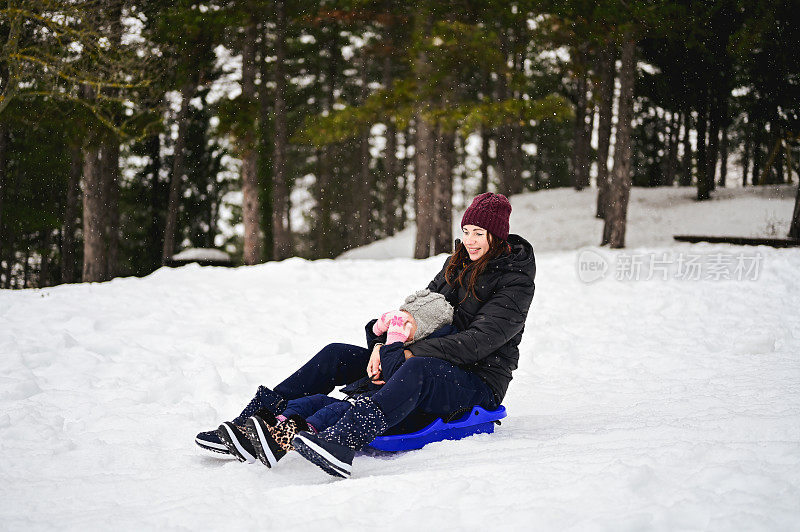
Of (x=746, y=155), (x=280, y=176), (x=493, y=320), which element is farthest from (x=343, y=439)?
(x=746, y=155)

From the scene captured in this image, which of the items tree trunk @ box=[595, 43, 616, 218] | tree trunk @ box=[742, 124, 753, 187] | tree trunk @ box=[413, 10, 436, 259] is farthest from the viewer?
tree trunk @ box=[742, 124, 753, 187]

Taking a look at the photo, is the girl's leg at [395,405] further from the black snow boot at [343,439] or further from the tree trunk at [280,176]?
the tree trunk at [280,176]

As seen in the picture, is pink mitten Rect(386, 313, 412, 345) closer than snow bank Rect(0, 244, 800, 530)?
No

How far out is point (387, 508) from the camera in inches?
99.5

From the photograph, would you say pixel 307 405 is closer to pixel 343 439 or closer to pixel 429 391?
pixel 343 439

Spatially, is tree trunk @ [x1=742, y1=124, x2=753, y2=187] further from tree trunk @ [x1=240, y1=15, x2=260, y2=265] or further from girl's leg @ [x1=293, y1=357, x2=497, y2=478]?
girl's leg @ [x1=293, y1=357, x2=497, y2=478]

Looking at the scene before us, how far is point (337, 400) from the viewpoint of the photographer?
3461mm

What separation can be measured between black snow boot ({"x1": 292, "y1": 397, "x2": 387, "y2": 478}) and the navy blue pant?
0.07 m

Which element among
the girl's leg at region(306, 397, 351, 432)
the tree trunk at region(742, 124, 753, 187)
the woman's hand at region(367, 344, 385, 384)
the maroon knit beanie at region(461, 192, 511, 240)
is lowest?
the girl's leg at region(306, 397, 351, 432)

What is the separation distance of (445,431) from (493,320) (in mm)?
715

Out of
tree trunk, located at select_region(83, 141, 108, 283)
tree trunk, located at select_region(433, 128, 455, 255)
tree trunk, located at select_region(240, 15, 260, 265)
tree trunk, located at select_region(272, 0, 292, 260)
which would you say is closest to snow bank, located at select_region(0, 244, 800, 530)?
tree trunk, located at select_region(83, 141, 108, 283)

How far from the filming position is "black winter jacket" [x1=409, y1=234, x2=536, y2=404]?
11.7 ft

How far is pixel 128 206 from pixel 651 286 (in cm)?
2389

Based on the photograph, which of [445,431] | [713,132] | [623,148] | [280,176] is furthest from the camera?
[713,132]
